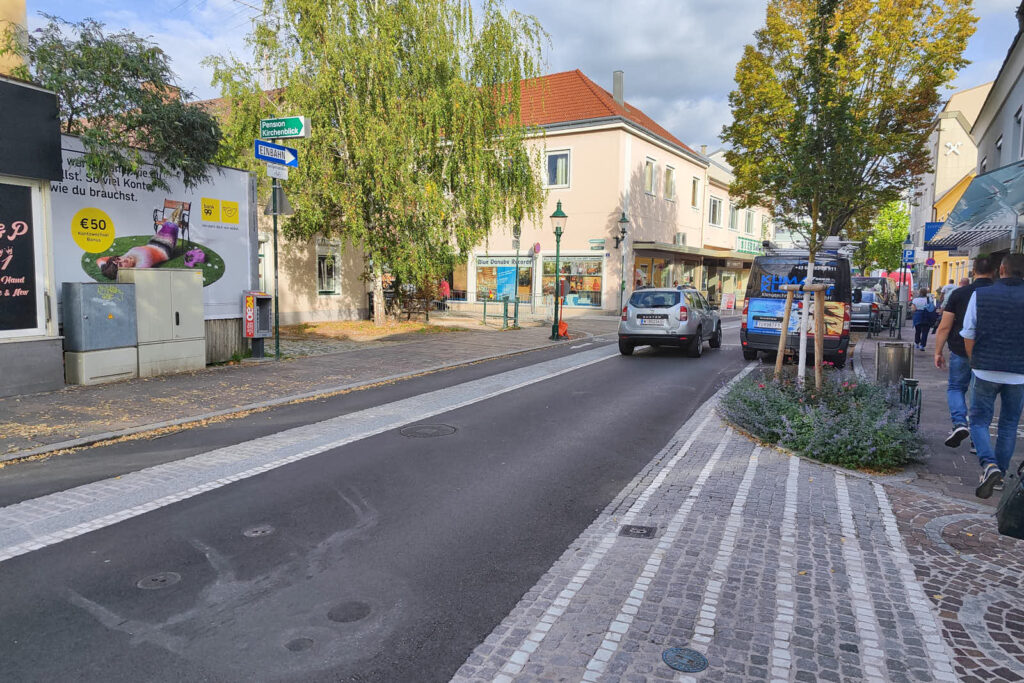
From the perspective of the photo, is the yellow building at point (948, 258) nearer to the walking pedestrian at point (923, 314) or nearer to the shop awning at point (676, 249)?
the shop awning at point (676, 249)

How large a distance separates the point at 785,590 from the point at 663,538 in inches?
35.8

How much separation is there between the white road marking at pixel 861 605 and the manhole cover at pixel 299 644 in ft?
8.48

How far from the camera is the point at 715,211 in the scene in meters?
41.4

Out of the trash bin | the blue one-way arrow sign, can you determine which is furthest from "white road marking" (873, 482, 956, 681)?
the blue one-way arrow sign

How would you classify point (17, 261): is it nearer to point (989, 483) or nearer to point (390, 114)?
point (390, 114)

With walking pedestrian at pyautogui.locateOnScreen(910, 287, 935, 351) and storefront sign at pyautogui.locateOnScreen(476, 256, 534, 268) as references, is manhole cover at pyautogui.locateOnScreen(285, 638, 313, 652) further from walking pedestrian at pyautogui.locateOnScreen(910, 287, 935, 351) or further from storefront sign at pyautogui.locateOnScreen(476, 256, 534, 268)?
storefront sign at pyautogui.locateOnScreen(476, 256, 534, 268)

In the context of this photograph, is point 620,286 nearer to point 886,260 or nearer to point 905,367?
point 905,367

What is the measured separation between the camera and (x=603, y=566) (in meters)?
3.90

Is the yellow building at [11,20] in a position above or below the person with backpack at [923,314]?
above

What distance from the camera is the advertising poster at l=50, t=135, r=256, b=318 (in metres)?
9.53

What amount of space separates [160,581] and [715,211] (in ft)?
138

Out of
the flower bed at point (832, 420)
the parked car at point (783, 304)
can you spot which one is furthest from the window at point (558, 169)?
the flower bed at point (832, 420)

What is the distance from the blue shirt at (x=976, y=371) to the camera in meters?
5.16

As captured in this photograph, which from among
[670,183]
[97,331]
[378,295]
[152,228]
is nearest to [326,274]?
[378,295]
